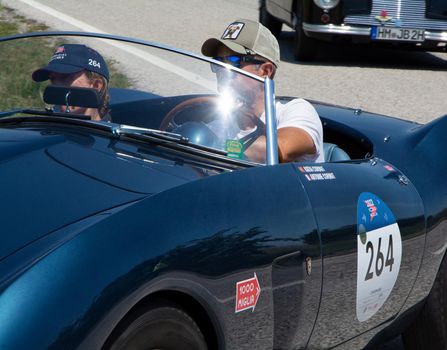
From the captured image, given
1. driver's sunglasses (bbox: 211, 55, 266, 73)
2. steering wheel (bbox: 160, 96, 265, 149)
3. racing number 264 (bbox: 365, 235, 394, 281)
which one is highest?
driver's sunglasses (bbox: 211, 55, 266, 73)

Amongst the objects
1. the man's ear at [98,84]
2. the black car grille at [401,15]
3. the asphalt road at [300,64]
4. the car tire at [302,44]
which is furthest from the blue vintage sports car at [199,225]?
the car tire at [302,44]

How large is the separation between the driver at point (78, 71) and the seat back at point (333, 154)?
2.95ft

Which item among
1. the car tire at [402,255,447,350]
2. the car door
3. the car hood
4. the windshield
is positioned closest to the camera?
the car hood

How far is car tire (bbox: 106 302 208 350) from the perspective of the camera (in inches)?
92.2

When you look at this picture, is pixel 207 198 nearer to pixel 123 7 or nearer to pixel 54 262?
pixel 54 262

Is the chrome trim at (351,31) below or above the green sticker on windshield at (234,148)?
below

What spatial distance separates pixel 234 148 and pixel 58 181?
735mm

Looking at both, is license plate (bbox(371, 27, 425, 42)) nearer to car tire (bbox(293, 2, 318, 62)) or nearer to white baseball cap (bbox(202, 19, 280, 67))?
car tire (bbox(293, 2, 318, 62))

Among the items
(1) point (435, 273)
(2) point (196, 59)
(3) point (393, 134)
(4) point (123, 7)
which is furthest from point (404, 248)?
(4) point (123, 7)

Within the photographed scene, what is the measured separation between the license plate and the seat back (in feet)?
22.3

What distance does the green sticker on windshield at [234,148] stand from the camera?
10.7 feet

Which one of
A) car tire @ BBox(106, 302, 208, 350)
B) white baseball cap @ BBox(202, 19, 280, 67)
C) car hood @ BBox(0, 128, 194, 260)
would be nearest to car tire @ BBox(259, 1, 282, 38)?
white baseball cap @ BBox(202, 19, 280, 67)

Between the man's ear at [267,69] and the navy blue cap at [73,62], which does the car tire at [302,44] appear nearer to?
the man's ear at [267,69]

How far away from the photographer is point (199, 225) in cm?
259
